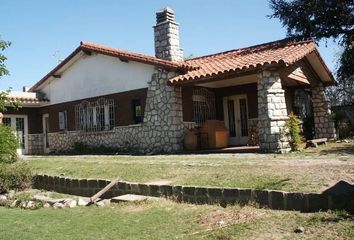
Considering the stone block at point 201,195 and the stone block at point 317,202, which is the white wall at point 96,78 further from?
the stone block at point 317,202

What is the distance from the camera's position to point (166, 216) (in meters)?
7.15

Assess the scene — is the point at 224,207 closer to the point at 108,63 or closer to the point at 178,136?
the point at 178,136

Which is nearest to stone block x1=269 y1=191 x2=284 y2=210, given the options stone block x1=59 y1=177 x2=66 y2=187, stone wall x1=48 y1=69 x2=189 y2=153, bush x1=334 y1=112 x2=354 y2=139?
stone block x1=59 y1=177 x2=66 y2=187

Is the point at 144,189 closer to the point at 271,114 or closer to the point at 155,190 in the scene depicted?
the point at 155,190

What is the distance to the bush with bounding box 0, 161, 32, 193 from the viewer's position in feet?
36.7

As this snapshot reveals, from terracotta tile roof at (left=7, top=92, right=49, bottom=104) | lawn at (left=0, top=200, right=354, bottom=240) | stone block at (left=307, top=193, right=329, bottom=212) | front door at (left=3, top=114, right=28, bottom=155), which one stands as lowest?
lawn at (left=0, top=200, right=354, bottom=240)

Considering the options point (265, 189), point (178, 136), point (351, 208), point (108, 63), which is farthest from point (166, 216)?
point (108, 63)

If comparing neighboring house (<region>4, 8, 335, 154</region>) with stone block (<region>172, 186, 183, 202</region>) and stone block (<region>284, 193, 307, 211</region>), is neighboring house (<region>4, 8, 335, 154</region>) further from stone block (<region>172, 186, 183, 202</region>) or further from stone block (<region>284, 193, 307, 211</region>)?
stone block (<region>284, 193, 307, 211</region>)

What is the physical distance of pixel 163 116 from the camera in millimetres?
16781

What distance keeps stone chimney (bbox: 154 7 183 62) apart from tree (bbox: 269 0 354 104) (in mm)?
9668

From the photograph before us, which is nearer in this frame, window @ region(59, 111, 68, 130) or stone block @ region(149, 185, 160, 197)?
stone block @ region(149, 185, 160, 197)

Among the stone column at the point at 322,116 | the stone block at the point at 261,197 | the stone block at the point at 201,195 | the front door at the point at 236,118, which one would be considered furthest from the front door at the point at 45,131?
the stone block at the point at 261,197

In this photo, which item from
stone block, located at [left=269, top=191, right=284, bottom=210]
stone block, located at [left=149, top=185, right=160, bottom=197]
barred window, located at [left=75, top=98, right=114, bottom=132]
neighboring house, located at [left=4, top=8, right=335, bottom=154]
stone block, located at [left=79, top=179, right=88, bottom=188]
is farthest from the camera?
barred window, located at [left=75, top=98, right=114, bottom=132]

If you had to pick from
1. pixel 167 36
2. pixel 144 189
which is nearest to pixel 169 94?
pixel 167 36
